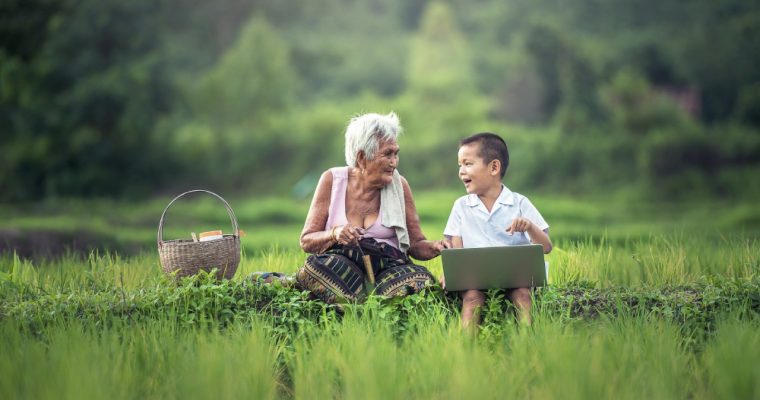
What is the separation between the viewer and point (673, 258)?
6203 mm

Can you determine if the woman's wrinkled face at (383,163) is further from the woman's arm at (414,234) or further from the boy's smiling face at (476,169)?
the boy's smiling face at (476,169)

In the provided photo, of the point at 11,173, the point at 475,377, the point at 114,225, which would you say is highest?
the point at 11,173

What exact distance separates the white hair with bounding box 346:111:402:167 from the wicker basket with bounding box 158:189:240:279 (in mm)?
872

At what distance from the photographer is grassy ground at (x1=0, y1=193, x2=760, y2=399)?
377 cm

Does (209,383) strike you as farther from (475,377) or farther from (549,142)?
(549,142)

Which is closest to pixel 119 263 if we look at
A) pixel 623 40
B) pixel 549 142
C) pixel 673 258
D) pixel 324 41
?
pixel 673 258

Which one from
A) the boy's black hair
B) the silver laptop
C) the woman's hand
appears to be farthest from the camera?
the boy's black hair

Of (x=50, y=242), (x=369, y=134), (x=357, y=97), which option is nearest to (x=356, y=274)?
(x=369, y=134)

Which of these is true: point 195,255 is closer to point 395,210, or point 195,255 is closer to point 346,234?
point 346,234

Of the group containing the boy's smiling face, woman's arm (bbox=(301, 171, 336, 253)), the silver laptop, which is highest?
the boy's smiling face

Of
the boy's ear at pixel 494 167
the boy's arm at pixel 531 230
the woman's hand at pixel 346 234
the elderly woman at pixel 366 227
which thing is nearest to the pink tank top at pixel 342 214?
the elderly woman at pixel 366 227

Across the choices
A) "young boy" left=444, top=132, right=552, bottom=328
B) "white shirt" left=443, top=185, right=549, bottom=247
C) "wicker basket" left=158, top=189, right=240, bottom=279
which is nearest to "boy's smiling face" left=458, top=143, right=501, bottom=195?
"young boy" left=444, top=132, right=552, bottom=328

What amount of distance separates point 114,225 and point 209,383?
51.4 ft

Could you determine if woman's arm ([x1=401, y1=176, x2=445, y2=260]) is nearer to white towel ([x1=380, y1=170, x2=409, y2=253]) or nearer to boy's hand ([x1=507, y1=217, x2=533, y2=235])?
white towel ([x1=380, y1=170, x2=409, y2=253])
